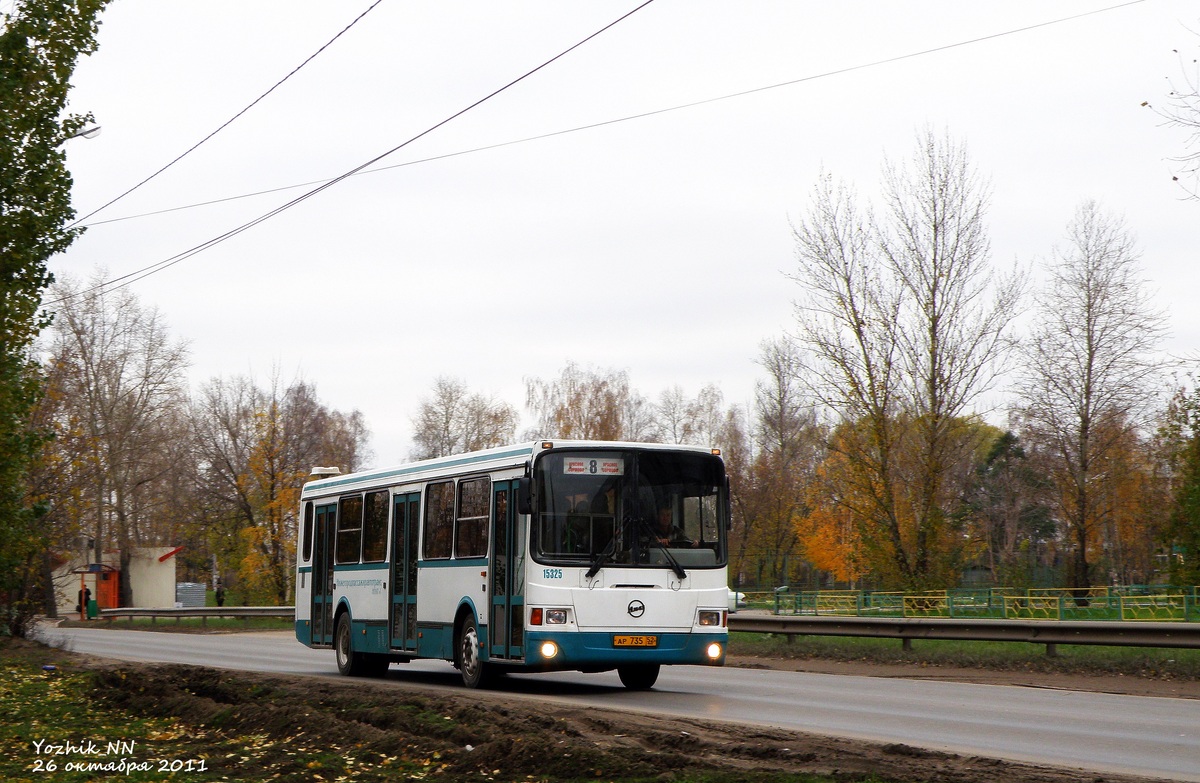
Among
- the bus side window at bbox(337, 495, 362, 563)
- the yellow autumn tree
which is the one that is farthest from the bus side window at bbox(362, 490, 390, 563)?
the yellow autumn tree

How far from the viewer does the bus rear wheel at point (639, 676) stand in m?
17.4

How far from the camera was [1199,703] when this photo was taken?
48.4ft

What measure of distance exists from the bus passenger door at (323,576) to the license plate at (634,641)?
7.21 metres

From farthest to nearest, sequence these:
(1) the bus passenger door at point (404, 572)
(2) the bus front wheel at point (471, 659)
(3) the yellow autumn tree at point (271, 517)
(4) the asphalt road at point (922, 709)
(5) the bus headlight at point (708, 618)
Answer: (3) the yellow autumn tree at point (271, 517) → (1) the bus passenger door at point (404, 572) → (2) the bus front wheel at point (471, 659) → (5) the bus headlight at point (708, 618) → (4) the asphalt road at point (922, 709)

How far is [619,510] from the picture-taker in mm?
15984

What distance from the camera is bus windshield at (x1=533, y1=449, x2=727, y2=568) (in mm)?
15820

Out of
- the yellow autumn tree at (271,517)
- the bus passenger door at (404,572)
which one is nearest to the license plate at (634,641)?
the bus passenger door at (404,572)

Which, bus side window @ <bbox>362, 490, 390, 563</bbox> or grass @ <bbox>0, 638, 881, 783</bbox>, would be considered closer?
grass @ <bbox>0, 638, 881, 783</bbox>

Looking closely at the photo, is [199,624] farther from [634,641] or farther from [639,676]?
[634,641]

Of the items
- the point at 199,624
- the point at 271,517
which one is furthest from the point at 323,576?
the point at 271,517

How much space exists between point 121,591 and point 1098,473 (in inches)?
1908

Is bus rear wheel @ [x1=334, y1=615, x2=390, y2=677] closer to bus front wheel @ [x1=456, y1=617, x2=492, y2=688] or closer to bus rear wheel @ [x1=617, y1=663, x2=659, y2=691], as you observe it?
bus front wheel @ [x1=456, y1=617, x2=492, y2=688]

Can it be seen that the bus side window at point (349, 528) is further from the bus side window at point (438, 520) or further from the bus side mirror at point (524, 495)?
the bus side mirror at point (524, 495)

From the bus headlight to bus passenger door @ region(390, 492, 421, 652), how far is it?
4.58 metres
